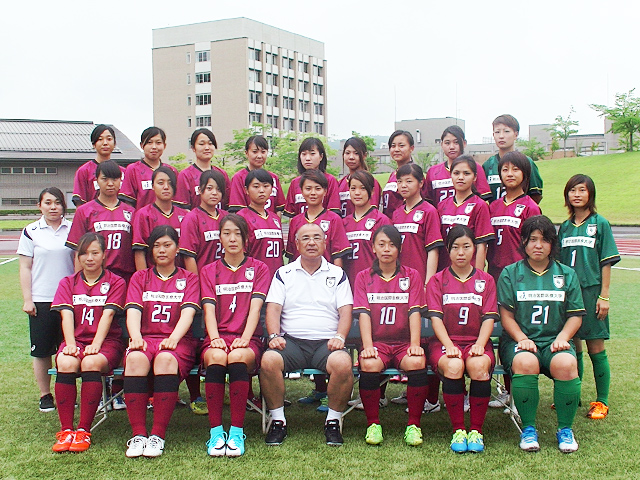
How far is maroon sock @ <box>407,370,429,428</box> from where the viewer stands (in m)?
4.02

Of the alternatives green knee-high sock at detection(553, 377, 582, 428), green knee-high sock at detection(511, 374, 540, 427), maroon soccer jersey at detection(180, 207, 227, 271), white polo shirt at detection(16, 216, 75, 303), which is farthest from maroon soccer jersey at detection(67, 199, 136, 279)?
green knee-high sock at detection(553, 377, 582, 428)

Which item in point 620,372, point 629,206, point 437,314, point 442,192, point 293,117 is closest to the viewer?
point 437,314

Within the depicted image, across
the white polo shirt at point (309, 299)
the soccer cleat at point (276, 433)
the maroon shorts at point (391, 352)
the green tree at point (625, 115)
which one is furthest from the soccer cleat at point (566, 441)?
the green tree at point (625, 115)

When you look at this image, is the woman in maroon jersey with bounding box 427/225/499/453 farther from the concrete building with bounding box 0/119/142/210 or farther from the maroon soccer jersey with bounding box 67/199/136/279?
the concrete building with bounding box 0/119/142/210

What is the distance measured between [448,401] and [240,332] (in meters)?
1.43

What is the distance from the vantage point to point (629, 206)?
3556 centimetres

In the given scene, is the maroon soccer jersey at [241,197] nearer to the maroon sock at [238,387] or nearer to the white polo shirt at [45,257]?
the white polo shirt at [45,257]

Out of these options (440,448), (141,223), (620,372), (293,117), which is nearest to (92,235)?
(141,223)

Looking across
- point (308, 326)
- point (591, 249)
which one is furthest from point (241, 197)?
point (591, 249)

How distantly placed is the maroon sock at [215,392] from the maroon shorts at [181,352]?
195mm

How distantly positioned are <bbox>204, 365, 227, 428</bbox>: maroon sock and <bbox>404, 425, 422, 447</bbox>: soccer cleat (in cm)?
117

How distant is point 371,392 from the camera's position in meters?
4.03

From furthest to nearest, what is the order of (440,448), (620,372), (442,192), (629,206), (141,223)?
(629,206) < (620,372) < (442,192) < (141,223) < (440,448)

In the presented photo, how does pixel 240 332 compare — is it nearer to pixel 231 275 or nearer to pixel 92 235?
pixel 231 275
